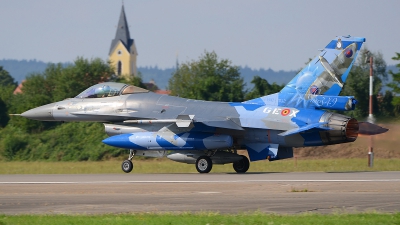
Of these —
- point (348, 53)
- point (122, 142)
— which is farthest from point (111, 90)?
point (348, 53)

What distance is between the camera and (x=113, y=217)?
37.2ft

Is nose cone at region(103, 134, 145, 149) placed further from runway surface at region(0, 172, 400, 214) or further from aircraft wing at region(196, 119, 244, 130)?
aircraft wing at region(196, 119, 244, 130)

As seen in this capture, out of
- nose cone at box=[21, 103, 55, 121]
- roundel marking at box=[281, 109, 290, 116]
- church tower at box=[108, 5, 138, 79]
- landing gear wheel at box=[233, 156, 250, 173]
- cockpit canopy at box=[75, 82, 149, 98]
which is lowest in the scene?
landing gear wheel at box=[233, 156, 250, 173]

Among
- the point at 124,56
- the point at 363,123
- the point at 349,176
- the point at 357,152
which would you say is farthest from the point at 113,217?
the point at 124,56

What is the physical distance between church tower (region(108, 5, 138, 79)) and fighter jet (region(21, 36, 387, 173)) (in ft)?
484

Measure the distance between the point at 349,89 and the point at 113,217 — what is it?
35.0 metres

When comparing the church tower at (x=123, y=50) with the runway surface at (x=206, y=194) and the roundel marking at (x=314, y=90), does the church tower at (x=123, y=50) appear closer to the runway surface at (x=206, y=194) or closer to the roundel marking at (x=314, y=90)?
the roundel marking at (x=314, y=90)

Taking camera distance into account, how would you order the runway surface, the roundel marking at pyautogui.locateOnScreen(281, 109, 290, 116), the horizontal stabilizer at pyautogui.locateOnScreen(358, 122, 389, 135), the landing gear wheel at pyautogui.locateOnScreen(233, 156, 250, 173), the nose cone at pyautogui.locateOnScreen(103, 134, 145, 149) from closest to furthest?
the runway surface → the roundel marking at pyautogui.locateOnScreen(281, 109, 290, 116) → the nose cone at pyautogui.locateOnScreen(103, 134, 145, 149) → the horizontal stabilizer at pyautogui.locateOnScreen(358, 122, 389, 135) → the landing gear wheel at pyautogui.locateOnScreen(233, 156, 250, 173)

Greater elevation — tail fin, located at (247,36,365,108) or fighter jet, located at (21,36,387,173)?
tail fin, located at (247,36,365,108)

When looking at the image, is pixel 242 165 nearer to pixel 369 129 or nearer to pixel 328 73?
pixel 328 73

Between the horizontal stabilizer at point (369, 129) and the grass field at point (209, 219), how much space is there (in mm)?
11711

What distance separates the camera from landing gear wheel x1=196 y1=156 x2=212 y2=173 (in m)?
22.1

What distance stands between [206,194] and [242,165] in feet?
26.8

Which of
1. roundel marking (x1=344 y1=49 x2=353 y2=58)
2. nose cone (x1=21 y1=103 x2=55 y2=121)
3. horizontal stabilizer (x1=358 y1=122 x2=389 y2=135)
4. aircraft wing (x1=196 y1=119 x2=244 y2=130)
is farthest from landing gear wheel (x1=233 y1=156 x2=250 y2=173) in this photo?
nose cone (x1=21 y1=103 x2=55 y2=121)
